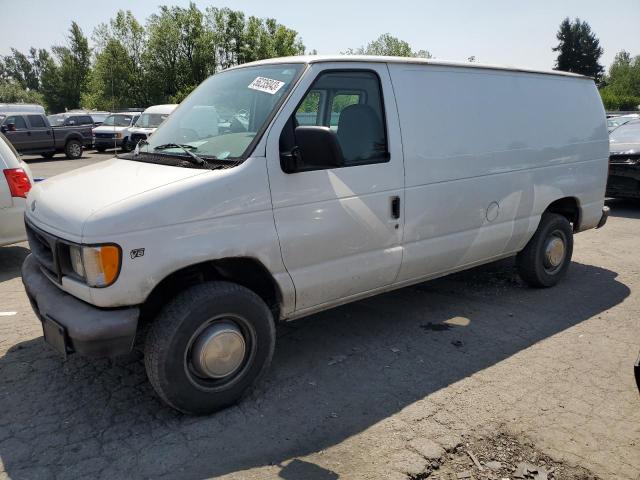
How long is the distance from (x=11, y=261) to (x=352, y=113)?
5087mm

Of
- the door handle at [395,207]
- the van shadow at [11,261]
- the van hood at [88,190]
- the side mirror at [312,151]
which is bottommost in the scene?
the van shadow at [11,261]

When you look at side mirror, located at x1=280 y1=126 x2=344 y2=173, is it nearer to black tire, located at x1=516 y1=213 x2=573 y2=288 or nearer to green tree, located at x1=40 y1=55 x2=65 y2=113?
black tire, located at x1=516 y1=213 x2=573 y2=288

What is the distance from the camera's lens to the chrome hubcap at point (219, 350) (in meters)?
3.15

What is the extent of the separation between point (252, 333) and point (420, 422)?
3.79 feet

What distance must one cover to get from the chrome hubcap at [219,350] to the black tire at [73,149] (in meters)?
21.4

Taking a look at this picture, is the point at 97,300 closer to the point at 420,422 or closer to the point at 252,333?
the point at 252,333

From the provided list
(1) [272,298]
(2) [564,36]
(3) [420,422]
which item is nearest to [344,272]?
(1) [272,298]

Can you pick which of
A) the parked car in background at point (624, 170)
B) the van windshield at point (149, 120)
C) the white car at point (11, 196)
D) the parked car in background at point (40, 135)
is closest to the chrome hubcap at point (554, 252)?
the parked car in background at point (624, 170)

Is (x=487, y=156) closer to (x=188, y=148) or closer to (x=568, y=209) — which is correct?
(x=568, y=209)

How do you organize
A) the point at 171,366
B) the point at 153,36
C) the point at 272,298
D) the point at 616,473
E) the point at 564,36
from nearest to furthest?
the point at 616,473, the point at 171,366, the point at 272,298, the point at 153,36, the point at 564,36

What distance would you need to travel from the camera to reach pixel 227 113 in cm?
371

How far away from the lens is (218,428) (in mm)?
3170

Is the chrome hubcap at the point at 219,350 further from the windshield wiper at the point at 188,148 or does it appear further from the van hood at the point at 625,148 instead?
the van hood at the point at 625,148

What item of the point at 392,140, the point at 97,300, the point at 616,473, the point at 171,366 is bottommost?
the point at 616,473
